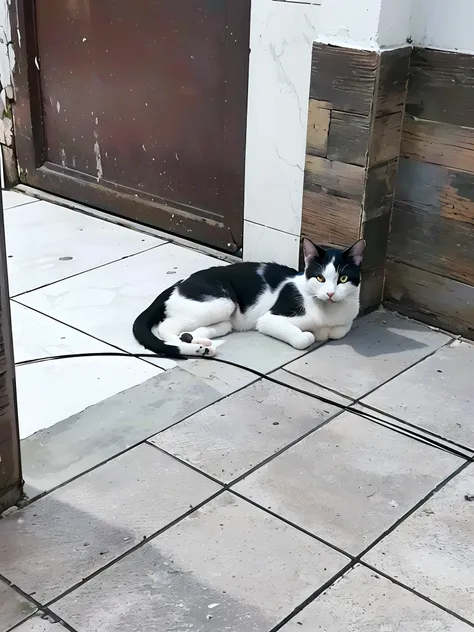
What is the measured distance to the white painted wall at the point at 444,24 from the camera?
217cm

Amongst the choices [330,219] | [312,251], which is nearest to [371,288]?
[330,219]

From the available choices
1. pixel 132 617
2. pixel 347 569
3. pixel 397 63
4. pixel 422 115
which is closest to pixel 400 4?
pixel 397 63

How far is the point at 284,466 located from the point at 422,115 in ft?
4.01

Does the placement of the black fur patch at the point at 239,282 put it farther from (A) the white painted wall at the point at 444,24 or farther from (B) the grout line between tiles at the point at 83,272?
(A) the white painted wall at the point at 444,24

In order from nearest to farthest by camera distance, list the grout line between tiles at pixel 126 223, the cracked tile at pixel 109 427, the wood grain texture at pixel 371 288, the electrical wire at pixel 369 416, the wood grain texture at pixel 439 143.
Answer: the cracked tile at pixel 109 427
the electrical wire at pixel 369 416
the wood grain texture at pixel 439 143
the wood grain texture at pixel 371 288
the grout line between tiles at pixel 126 223

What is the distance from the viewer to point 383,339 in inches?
96.0

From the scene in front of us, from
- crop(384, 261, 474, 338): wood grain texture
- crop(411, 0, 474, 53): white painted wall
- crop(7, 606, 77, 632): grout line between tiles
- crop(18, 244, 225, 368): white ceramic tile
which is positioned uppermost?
crop(411, 0, 474, 53): white painted wall

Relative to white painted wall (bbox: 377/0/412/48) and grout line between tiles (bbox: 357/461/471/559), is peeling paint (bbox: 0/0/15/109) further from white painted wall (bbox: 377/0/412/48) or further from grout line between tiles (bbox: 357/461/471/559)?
grout line between tiles (bbox: 357/461/471/559)

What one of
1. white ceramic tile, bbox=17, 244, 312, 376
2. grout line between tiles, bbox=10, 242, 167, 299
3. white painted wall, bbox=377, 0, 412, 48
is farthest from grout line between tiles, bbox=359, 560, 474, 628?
grout line between tiles, bbox=10, 242, 167, 299

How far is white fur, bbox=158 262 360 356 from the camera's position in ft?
7.55

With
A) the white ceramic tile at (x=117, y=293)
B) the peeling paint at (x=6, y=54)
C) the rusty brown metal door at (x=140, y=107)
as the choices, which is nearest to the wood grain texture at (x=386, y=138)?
the rusty brown metal door at (x=140, y=107)

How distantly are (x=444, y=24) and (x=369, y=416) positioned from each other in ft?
3.90

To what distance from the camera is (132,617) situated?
4.54ft

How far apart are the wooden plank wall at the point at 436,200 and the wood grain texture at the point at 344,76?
0.19m
